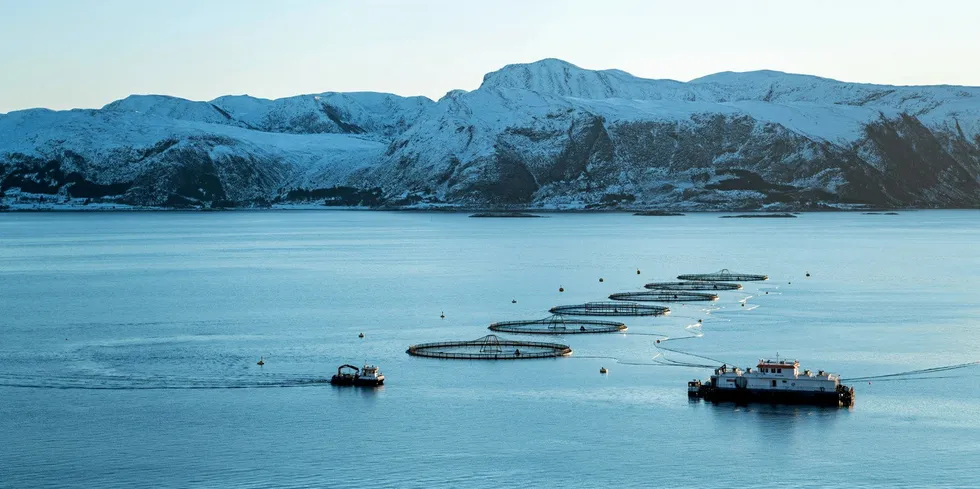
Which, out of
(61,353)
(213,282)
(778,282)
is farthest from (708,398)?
(213,282)

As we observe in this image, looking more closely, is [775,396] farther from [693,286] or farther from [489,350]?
[693,286]

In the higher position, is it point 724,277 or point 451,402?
point 724,277

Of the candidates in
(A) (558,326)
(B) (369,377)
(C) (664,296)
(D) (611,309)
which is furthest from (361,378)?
(C) (664,296)

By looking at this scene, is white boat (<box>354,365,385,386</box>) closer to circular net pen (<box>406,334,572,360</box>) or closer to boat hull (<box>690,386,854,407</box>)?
circular net pen (<box>406,334,572,360</box>)

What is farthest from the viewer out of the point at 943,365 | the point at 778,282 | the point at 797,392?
the point at 778,282

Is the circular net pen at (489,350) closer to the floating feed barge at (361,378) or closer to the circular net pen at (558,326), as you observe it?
the circular net pen at (558,326)

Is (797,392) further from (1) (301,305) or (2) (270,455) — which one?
(1) (301,305)

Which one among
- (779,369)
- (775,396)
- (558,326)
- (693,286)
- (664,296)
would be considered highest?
(693,286)
